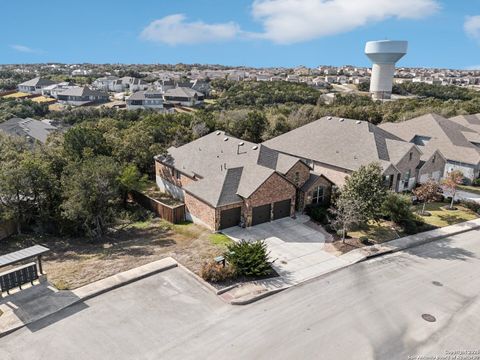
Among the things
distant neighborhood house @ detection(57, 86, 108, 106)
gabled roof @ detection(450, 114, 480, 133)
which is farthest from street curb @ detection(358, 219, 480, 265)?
distant neighborhood house @ detection(57, 86, 108, 106)

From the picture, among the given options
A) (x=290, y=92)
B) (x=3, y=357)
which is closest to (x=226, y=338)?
(x=3, y=357)

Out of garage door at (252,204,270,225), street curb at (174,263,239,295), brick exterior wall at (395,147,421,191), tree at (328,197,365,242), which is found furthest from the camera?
brick exterior wall at (395,147,421,191)

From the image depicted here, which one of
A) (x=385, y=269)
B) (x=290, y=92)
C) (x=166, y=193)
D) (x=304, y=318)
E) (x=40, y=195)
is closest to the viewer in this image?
(x=304, y=318)

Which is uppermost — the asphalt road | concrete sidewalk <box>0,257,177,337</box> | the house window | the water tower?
the water tower

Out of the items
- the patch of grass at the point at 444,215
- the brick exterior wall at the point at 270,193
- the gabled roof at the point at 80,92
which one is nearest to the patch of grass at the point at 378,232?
the patch of grass at the point at 444,215

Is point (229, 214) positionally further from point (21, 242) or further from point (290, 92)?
point (290, 92)

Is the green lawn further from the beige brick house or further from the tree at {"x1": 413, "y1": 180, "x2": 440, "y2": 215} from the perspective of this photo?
the beige brick house

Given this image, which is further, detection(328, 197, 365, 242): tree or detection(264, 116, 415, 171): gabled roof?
detection(264, 116, 415, 171): gabled roof
